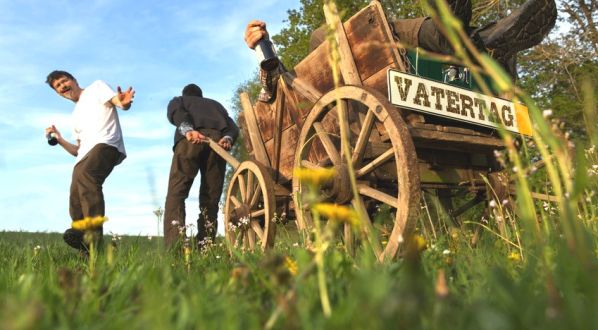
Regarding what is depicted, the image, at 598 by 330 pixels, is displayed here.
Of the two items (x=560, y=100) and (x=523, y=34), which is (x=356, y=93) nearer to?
(x=523, y=34)

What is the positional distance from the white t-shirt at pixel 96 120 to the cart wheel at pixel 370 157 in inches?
114

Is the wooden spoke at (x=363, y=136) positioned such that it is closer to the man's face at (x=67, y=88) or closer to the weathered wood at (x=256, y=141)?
the weathered wood at (x=256, y=141)

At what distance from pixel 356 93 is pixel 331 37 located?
7.12 ft

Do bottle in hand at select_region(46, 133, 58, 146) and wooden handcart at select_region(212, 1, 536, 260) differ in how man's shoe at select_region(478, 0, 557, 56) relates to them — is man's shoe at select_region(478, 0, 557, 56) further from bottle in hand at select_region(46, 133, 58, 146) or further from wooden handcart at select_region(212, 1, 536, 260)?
bottle in hand at select_region(46, 133, 58, 146)

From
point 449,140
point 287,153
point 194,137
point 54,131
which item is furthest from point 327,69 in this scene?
point 54,131

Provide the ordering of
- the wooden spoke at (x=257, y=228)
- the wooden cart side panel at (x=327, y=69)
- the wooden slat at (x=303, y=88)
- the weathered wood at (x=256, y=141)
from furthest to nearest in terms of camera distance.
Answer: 1. the weathered wood at (x=256, y=141)
2. the wooden spoke at (x=257, y=228)
3. the wooden slat at (x=303, y=88)
4. the wooden cart side panel at (x=327, y=69)

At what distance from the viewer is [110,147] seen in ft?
20.6

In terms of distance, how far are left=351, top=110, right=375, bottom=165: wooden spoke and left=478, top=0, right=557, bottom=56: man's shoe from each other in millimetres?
1486

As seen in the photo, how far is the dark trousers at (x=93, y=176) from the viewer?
6.04 m

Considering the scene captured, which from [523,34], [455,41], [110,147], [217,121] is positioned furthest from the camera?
[217,121]

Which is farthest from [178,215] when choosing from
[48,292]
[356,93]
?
[48,292]

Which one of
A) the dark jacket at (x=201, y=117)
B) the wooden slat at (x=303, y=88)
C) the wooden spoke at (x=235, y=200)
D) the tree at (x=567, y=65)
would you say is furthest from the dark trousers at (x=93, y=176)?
the tree at (x=567, y=65)

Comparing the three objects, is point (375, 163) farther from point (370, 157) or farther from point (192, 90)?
point (192, 90)

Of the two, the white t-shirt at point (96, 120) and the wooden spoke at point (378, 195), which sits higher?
the white t-shirt at point (96, 120)
